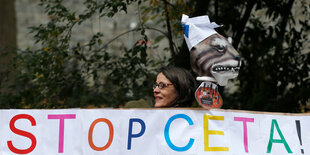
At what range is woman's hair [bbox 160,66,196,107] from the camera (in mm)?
2967

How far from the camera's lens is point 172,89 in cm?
297

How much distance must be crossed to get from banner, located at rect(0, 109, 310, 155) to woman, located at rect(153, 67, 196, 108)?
7.7 inches

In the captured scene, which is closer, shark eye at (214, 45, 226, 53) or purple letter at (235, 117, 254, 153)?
shark eye at (214, 45, 226, 53)

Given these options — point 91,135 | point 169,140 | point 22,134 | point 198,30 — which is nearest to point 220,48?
point 198,30

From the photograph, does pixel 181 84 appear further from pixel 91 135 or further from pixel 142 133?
pixel 91 135

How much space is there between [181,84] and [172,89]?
0.06 meters

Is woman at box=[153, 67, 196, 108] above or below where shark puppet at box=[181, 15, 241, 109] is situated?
below

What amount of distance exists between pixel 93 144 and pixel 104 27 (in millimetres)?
9777

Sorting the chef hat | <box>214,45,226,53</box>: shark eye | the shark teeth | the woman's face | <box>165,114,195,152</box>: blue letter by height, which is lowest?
<box>165,114,195,152</box>: blue letter

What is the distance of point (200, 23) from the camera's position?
2.69m

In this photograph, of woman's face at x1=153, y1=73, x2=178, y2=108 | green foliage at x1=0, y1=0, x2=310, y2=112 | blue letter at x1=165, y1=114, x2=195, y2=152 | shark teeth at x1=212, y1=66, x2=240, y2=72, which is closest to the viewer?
shark teeth at x1=212, y1=66, x2=240, y2=72

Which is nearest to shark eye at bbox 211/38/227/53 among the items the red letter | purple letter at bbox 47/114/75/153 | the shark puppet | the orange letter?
the shark puppet

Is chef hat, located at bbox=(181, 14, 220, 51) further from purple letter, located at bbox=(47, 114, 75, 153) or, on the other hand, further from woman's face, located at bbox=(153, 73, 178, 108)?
purple letter, located at bbox=(47, 114, 75, 153)

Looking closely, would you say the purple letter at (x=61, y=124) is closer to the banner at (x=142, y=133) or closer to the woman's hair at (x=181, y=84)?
the banner at (x=142, y=133)
